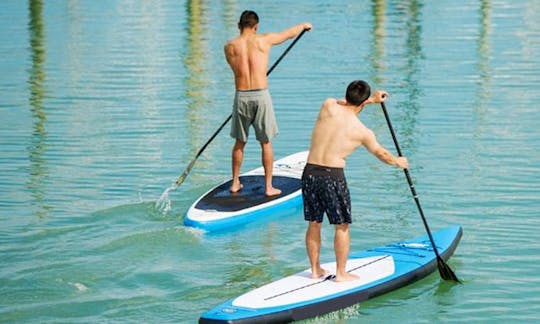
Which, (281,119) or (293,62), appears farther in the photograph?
(293,62)

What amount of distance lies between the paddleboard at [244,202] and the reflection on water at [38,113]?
182cm

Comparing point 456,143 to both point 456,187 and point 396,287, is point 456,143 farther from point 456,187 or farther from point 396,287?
point 396,287

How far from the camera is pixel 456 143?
57.3ft

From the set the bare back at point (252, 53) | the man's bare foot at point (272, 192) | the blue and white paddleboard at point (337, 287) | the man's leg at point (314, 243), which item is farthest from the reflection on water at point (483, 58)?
the man's leg at point (314, 243)

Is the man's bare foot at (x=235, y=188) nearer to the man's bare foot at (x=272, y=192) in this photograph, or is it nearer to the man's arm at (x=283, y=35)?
the man's bare foot at (x=272, y=192)

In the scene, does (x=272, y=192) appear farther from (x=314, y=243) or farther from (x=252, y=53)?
(x=314, y=243)

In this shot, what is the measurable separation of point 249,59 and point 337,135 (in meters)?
3.43

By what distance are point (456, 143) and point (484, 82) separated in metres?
5.63

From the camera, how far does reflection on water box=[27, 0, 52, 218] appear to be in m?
15.0

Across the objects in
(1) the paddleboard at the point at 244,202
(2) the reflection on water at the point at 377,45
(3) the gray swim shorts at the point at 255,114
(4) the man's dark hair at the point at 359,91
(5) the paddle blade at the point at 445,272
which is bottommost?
(2) the reflection on water at the point at 377,45

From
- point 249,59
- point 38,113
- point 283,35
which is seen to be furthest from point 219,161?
point 38,113

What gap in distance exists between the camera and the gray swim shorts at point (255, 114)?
13.7m

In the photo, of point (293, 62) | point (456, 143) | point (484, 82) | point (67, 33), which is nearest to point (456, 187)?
point (456, 143)

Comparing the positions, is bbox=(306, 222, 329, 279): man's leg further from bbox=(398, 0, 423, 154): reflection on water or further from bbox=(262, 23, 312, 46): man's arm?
bbox=(398, 0, 423, 154): reflection on water
